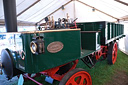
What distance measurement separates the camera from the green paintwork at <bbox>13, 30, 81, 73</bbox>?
5.30ft

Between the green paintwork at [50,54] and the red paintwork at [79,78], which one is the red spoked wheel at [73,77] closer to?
the red paintwork at [79,78]

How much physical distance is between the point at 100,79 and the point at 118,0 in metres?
4.10

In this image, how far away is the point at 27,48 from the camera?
1598 mm

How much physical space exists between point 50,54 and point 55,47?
137 millimetres

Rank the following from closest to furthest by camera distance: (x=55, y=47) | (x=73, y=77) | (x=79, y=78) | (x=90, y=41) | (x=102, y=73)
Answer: (x=55, y=47) → (x=73, y=77) → (x=79, y=78) → (x=90, y=41) → (x=102, y=73)

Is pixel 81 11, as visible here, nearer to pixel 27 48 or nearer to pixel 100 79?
pixel 100 79

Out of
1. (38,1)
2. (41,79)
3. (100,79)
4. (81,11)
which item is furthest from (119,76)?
(81,11)

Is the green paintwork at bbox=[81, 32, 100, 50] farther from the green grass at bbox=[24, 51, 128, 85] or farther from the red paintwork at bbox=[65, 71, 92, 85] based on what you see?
the green grass at bbox=[24, 51, 128, 85]

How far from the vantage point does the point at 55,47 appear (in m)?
1.80

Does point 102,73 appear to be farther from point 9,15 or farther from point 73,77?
point 9,15

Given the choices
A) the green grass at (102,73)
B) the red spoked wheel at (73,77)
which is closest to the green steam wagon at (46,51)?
the red spoked wheel at (73,77)

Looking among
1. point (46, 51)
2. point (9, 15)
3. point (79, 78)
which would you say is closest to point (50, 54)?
point (46, 51)

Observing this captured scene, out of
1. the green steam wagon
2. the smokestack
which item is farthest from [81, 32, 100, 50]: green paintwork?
the smokestack

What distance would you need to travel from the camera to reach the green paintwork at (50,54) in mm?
1615
